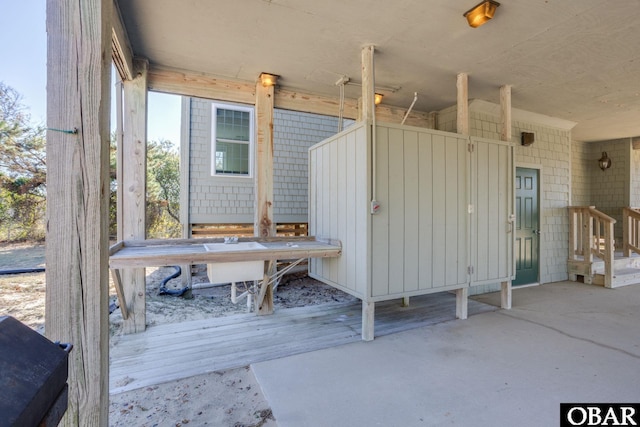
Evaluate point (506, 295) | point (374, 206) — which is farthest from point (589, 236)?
point (374, 206)

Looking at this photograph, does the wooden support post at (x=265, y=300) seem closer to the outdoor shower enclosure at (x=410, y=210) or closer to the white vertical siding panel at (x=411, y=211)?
the outdoor shower enclosure at (x=410, y=210)

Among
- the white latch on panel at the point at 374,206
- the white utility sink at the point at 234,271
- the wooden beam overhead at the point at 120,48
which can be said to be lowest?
the white utility sink at the point at 234,271

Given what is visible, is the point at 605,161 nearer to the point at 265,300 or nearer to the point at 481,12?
the point at 481,12

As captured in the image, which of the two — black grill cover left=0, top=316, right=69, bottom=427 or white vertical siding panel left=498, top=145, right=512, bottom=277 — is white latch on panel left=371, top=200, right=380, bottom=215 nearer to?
white vertical siding panel left=498, top=145, right=512, bottom=277

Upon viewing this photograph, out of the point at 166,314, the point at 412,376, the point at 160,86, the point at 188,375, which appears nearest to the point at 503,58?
the point at 412,376

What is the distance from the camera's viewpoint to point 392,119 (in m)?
5.01

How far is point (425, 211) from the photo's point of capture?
350 centimetres

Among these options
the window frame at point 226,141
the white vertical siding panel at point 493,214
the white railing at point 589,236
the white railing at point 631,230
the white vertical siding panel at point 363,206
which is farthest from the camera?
the white railing at point 631,230

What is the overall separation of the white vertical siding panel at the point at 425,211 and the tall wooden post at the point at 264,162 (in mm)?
1790

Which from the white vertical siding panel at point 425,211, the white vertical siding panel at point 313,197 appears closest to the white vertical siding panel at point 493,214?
the white vertical siding panel at point 425,211

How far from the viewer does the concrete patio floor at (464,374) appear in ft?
6.56

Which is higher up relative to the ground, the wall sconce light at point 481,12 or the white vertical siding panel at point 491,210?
the wall sconce light at point 481,12

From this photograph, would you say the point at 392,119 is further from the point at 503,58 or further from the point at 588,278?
the point at 588,278

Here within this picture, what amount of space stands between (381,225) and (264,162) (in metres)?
1.67
